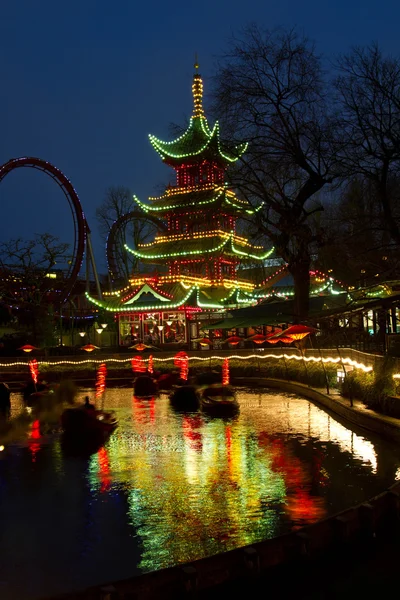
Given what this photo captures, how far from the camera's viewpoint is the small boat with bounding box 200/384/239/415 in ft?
87.3

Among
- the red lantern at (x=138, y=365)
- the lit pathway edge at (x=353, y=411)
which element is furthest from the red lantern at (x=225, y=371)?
the red lantern at (x=138, y=365)

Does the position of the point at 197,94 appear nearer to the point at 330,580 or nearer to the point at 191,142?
the point at 191,142

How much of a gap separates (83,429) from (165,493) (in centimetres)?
777

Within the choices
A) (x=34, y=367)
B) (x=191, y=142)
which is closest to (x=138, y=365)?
(x=34, y=367)

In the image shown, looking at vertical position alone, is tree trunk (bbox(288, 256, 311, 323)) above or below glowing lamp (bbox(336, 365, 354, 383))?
above

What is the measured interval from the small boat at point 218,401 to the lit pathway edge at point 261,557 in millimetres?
15128

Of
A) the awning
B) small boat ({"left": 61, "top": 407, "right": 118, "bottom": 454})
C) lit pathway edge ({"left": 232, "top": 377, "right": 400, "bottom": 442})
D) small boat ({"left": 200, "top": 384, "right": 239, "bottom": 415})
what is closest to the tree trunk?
lit pathway edge ({"left": 232, "top": 377, "right": 400, "bottom": 442})

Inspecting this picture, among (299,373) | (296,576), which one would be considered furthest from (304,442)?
(299,373)

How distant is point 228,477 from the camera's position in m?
15.5

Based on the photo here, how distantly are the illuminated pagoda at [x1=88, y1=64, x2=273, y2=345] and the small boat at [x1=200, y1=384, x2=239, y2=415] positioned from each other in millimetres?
26765

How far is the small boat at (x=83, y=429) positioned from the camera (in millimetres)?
20922

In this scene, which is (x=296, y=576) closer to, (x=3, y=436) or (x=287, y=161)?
(x=3, y=436)

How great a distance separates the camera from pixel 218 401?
27000mm

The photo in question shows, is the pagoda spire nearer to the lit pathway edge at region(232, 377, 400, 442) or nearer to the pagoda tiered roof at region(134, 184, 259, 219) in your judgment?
the pagoda tiered roof at region(134, 184, 259, 219)
